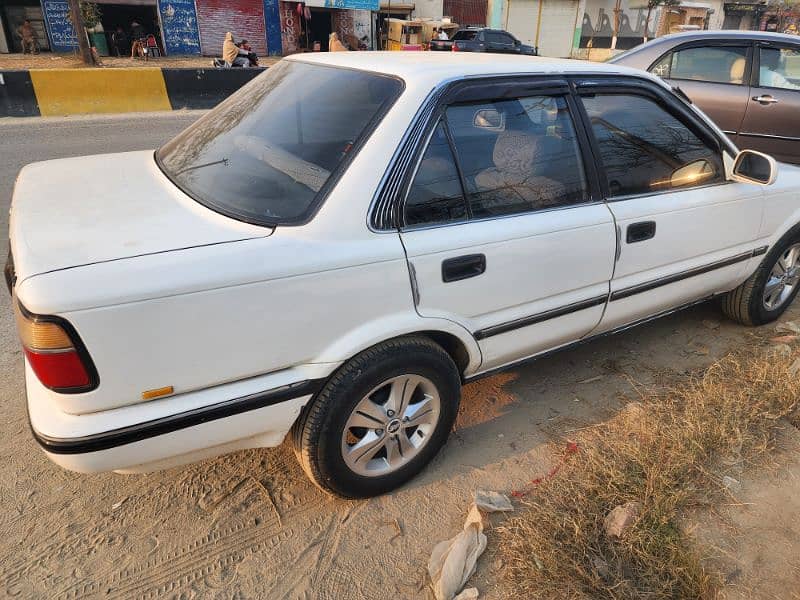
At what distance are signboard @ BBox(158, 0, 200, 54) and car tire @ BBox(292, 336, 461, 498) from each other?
23.7 m

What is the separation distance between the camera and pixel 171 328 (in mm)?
Answer: 1719

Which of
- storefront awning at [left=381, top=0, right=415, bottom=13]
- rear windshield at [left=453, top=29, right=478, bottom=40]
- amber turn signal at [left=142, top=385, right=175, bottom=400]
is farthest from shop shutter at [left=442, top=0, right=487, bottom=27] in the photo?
amber turn signal at [left=142, top=385, right=175, bottom=400]

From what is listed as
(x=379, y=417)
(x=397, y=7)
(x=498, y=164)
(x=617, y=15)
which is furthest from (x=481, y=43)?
(x=379, y=417)

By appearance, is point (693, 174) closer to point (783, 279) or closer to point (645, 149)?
point (645, 149)

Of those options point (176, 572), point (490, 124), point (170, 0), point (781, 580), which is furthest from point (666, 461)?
point (170, 0)

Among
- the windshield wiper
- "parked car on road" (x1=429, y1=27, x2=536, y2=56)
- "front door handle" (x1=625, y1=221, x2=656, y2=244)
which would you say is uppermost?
the windshield wiper

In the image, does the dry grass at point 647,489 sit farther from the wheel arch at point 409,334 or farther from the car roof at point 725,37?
the car roof at point 725,37

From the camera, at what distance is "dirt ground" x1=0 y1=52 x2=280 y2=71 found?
678 inches

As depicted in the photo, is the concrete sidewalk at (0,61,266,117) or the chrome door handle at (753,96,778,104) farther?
the concrete sidewalk at (0,61,266,117)

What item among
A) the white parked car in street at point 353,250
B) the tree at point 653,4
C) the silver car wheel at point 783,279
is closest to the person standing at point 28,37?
the white parked car in street at point 353,250

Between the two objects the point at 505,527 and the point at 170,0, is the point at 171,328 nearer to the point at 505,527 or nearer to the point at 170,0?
the point at 505,527

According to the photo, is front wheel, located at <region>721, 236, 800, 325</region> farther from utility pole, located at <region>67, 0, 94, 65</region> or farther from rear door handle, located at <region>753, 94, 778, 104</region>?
utility pole, located at <region>67, 0, 94, 65</region>

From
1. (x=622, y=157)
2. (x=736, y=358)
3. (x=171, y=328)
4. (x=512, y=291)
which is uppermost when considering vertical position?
(x=622, y=157)

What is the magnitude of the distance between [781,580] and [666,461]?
562mm
